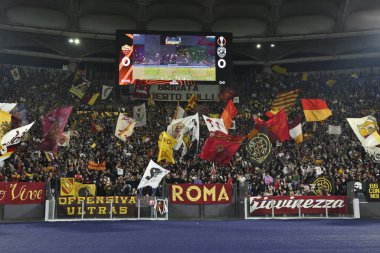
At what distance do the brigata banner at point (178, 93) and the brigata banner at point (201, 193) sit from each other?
20785 millimetres

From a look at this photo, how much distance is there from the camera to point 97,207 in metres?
22.0

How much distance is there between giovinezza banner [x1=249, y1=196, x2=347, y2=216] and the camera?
22.9 meters

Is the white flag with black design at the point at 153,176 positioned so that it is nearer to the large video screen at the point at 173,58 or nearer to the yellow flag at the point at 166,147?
the yellow flag at the point at 166,147

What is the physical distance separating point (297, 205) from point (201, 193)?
4.95 meters

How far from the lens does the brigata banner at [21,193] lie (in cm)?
2115

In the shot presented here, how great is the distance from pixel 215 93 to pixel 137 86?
7.91 meters

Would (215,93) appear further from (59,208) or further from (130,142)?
(59,208)

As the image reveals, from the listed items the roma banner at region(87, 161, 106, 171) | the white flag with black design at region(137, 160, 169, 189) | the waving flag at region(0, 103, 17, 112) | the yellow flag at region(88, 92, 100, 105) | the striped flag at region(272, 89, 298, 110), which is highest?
the yellow flag at region(88, 92, 100, 105)

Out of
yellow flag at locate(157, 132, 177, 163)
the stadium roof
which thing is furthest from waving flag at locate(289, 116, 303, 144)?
the stadium roof

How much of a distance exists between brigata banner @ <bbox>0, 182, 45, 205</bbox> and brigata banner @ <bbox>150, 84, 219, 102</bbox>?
22336mm

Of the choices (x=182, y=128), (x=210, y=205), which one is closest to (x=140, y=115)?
(x=182, y=128)

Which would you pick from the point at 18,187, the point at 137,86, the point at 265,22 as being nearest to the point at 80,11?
the point at 137,86

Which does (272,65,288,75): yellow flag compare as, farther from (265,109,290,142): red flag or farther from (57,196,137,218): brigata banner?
(57,196,137,218): brigata banner

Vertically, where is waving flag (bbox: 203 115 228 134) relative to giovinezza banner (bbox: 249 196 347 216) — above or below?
above
